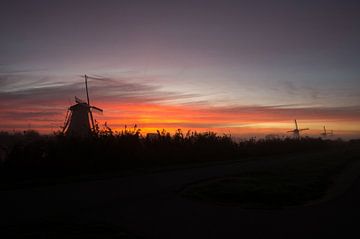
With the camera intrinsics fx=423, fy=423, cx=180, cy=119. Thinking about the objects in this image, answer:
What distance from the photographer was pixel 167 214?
11.0 metres

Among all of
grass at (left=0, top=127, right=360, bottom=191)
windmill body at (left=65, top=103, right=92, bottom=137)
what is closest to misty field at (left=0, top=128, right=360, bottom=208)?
grass at (left=0, top=127, right=360, bottom=191)

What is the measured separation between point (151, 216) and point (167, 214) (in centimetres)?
54

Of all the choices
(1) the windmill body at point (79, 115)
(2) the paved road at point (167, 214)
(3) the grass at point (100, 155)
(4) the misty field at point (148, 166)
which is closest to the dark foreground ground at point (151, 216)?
(2) the paved road at point (167, 214)

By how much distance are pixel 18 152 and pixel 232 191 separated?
436 inches

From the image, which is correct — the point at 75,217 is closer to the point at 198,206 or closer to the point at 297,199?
the point at 198,206

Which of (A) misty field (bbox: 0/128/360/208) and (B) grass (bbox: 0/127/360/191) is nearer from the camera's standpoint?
(A) misty field (bbox: 0/128/360/208)

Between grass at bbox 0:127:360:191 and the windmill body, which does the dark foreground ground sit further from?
the windmill body

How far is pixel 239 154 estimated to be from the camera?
39.7m

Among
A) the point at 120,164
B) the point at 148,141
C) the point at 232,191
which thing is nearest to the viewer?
the point at 232,191

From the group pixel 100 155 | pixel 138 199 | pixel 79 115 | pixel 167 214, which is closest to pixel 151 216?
pixel 167 214

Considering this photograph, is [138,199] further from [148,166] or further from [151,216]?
[148,166]

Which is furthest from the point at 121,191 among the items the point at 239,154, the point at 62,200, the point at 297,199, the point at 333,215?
the point at 239,154

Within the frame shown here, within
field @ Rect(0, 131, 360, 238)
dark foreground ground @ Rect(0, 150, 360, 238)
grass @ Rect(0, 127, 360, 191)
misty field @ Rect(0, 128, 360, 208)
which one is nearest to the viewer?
dark foreground ground @ Rect(0, 150, 360, 238)

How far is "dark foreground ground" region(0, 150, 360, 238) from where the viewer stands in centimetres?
894
